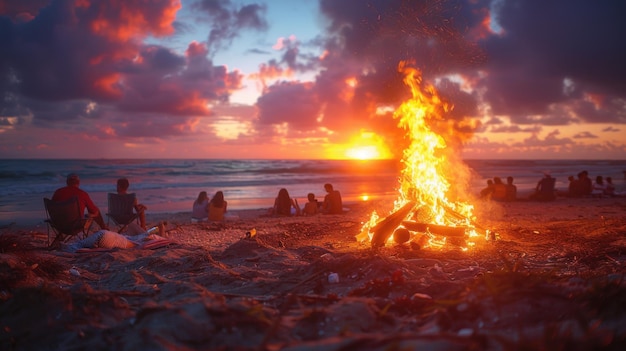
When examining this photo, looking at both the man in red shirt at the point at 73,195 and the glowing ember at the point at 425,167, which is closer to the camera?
the man in red shirt at the point at 73,195

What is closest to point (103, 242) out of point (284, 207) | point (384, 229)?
point (384, 229)

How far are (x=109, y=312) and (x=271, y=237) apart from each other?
615 cm

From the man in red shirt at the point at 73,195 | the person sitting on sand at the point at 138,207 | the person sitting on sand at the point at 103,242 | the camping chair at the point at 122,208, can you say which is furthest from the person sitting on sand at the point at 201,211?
the person sitting on sand at the point at 103,242

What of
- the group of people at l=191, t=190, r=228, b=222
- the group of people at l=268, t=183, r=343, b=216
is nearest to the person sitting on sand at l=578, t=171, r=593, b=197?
the group of people at l=268, t=183, r=343, b=216

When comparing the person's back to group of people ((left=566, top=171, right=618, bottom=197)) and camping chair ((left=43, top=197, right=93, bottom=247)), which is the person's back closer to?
group of people ((left=566, top=171, right=618, bottom=197))

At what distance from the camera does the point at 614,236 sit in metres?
8.85

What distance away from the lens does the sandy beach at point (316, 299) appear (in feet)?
12.0

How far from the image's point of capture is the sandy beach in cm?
366

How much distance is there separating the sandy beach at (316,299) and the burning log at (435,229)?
0.32m

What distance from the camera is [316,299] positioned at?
4773 mm

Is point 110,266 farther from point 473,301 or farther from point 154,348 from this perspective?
point 473,301

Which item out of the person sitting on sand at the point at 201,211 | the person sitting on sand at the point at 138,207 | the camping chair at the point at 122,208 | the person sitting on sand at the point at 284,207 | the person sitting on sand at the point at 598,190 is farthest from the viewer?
the person sitting on sand at the point at 598,190

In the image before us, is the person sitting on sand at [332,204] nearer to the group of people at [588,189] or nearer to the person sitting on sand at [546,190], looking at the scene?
the person sitting on sand at [546,190]

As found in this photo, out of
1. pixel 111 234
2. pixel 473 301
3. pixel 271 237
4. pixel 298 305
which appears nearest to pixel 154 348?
pixel 298 305
